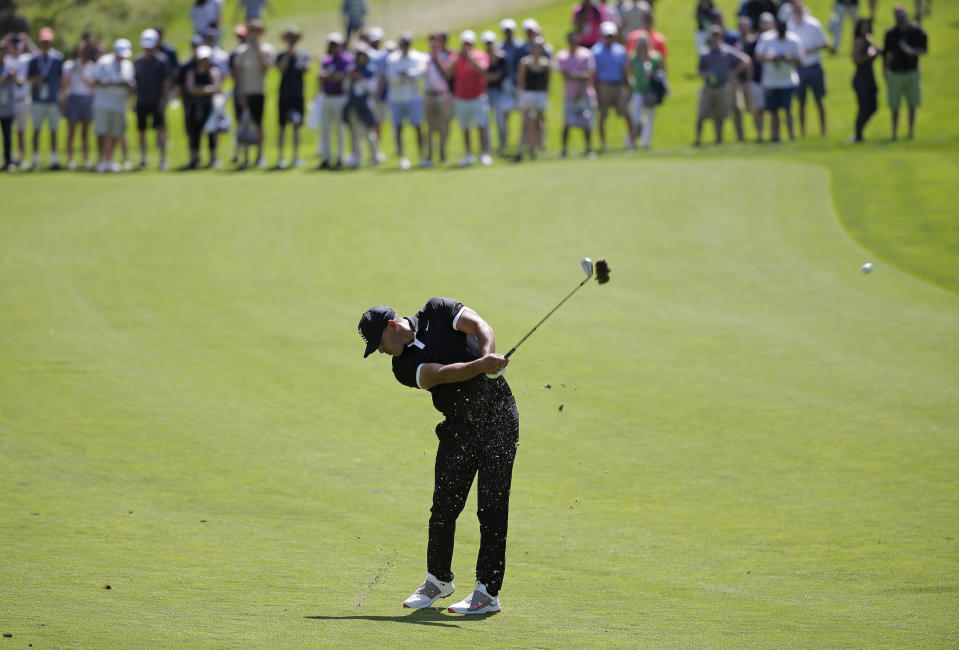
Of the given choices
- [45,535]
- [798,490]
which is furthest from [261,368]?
[798,490]

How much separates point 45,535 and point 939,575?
590 cm

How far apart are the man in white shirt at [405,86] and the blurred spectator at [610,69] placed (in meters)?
3.39

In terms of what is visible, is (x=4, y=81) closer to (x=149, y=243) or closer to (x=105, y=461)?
(x=149, y=243)

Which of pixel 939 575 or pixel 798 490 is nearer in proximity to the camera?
pixel 939 575

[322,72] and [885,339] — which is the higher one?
[322,72]

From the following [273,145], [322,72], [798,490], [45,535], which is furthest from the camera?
[273,145]

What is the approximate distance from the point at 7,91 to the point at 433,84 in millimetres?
8712

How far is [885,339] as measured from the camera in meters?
15.0

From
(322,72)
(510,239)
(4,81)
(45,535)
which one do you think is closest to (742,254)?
(510,239)

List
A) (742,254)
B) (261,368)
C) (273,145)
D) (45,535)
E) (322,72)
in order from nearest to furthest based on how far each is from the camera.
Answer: (45,535) < (261,368) < (742,254) < (322,72) < (273,145)

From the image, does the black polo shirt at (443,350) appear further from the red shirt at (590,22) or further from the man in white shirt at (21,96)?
the man in white shirt at (21,96)

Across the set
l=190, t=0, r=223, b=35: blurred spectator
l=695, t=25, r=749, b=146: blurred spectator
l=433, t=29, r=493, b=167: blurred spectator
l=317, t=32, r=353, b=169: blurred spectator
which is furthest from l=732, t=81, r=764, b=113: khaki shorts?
l=190, t=0, r=223, b=35: blurred spectator

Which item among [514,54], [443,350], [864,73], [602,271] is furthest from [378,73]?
[443,350]

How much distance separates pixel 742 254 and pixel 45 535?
1221 cm
